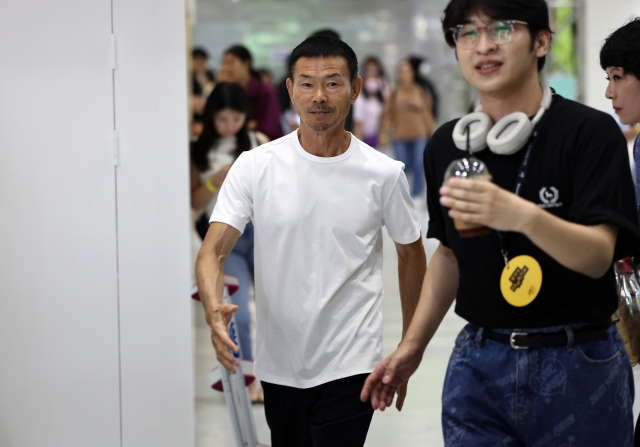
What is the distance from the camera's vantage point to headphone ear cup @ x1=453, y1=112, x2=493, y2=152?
186 centimetres

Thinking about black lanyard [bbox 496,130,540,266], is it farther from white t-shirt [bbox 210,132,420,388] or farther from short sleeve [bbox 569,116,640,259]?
white t-shirt [bbox 210,132,420,388]

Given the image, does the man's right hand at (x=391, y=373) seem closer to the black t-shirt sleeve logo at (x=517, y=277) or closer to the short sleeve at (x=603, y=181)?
the black t-shirt sleeve logo at (x=517, y=277)

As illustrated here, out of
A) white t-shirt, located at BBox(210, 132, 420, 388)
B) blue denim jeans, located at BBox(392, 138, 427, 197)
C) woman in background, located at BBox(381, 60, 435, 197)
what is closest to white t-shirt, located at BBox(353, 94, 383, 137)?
woman in background, located at BBox(381, 60, 435, 197)

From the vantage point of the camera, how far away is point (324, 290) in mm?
2646

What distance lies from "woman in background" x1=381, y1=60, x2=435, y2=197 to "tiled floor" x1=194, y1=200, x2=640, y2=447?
6278mm

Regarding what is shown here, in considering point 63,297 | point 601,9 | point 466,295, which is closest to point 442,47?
point 601,9

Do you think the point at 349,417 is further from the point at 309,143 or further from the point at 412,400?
the point at 412,400

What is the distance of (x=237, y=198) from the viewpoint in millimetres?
2707

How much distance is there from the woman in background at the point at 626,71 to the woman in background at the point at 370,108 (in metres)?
12.4

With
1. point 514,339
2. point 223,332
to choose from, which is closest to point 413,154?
point 223,332

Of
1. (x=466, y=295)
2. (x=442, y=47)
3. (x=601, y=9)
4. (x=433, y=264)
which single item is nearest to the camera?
(x=466, y=295)

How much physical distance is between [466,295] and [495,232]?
179 millimetres

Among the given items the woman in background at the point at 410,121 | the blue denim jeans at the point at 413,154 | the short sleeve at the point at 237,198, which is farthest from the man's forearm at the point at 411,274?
the blue denim jeans at the point at 413,154

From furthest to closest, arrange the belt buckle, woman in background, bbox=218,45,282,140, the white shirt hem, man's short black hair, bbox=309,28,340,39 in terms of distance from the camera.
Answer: woman in background, bbox=218,45,282,140
man's short black hair, bbox=309,28,340,39
the white shirt hem
the belt buckle
